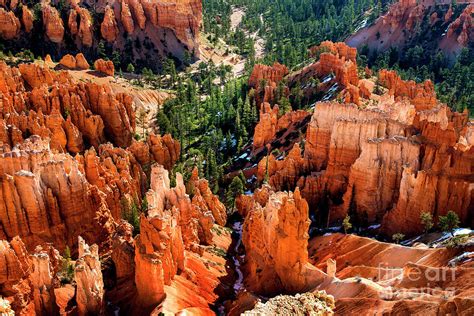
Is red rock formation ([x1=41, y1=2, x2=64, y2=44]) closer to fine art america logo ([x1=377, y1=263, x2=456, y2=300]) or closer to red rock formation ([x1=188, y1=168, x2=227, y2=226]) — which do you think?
red rock formation ([x1=188, y1=168, x2=227, y2=226])

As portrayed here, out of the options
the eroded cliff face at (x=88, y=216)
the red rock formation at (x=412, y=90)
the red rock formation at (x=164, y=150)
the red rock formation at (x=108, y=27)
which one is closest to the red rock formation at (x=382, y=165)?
the red rock formation at (x=412, y=90)

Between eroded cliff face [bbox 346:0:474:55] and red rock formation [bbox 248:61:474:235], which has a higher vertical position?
eroded cliff face [bbox 346:0:474:55]

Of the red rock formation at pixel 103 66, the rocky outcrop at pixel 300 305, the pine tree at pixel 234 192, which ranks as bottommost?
the pine tree at pixel 234 192

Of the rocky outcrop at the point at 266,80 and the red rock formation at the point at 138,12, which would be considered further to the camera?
the red rock formation at the point at 138,12

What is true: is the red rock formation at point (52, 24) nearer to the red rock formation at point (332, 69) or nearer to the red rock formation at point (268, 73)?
the red rock formation at point (268, 73)

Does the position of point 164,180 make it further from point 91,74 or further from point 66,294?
point 91,74

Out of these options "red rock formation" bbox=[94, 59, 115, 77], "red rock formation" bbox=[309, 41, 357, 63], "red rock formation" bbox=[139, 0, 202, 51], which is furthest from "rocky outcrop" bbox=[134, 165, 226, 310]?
"red rock formation" bbox=[139, 0, 202, 51]
